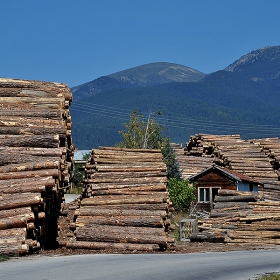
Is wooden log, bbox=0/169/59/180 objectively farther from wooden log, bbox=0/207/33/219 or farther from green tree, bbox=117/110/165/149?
green tree, bbox=117/110/165/149

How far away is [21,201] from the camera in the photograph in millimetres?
21328

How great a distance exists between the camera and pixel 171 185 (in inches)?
1823

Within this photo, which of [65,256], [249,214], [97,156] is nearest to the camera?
[65,256]

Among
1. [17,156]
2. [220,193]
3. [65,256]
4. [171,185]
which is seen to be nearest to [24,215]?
[65,256]

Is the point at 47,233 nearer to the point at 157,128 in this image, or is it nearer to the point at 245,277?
the point at 245,277

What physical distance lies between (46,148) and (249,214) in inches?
452

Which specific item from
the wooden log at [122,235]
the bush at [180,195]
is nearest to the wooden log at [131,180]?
the wooden log at [122,235]

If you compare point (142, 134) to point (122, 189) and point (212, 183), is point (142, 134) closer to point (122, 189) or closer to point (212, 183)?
point (212, 183)

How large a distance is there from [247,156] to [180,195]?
11.1 meters

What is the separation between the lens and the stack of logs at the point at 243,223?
29.7 meters

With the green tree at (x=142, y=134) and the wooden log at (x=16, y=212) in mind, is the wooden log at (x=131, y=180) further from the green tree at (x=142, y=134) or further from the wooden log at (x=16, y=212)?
the green tree at (x=142, y=134)

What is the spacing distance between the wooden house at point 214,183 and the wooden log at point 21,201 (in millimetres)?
28167

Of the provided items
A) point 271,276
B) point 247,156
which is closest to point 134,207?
point 271,276

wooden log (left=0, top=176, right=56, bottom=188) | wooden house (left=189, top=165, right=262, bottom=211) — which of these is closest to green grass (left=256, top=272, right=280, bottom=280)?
wooden log (left=0, top=176, right=56, bottom=188)
